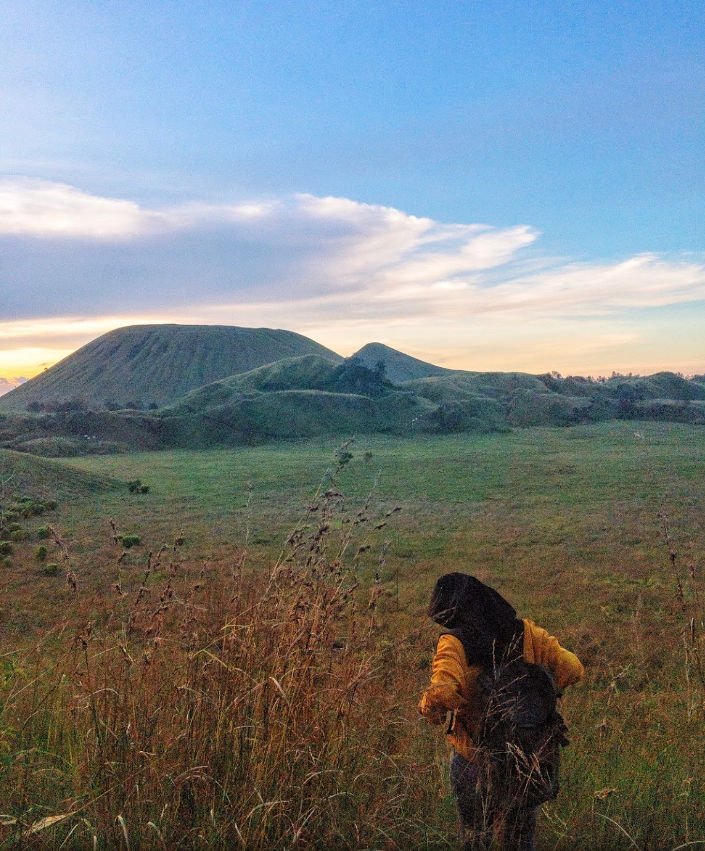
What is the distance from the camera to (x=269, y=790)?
10.3 ft

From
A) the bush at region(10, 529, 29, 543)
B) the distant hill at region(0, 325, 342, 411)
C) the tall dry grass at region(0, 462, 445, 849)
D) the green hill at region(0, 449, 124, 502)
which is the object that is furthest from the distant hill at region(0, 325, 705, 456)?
the tall dry grass at region(0, 462, 445, 849)

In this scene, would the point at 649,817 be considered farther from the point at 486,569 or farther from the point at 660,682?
the point at 486,569

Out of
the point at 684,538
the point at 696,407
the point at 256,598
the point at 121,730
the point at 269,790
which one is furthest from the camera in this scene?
the point at 696,407

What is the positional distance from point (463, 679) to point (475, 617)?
0.91 feet

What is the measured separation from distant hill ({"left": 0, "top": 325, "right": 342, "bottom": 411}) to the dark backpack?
13069 centimetres

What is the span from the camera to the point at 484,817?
307cm

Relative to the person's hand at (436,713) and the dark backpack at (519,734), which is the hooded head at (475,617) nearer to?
the dark backpack at (519,734)

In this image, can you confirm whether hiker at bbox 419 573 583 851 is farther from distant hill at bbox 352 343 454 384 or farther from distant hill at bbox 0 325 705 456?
distant hill at bbox 352 343 454 384

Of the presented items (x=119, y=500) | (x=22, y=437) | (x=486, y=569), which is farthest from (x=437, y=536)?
(x=22, y=437)

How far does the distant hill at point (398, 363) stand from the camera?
176100mm

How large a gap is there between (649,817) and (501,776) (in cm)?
85

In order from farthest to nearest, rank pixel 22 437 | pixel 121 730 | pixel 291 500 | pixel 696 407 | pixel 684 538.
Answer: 1. pixel 696 407
2. pixel 22 437
3. pixel 291 500
4. pixel 684 538
5. pixel 121 730

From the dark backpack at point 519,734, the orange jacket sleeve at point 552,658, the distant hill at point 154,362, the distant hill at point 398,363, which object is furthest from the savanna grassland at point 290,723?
the distant hill at point 398,363

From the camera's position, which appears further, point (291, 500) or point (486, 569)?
point (291, 500)
